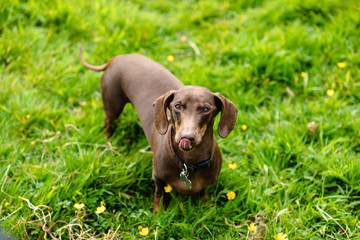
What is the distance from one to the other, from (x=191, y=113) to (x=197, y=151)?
33 centimetres

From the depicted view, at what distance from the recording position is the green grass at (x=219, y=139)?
254 centimetres

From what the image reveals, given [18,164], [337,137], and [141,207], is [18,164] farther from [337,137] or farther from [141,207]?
[337,137]

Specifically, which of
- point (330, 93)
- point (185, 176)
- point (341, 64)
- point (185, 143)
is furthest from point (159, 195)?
point (341, 64)

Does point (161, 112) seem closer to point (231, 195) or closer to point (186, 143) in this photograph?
point (186, 143)

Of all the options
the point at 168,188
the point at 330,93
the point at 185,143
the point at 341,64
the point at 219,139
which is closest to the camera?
the point at 185,143

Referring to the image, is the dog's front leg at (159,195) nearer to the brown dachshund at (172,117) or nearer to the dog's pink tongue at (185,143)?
the brown dachshund at (172,117)

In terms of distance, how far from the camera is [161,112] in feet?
7.34

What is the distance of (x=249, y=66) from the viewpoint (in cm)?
360

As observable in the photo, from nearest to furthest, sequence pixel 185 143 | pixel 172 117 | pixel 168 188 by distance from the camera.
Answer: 1. pixel 185 143
2. pixel 172 117
3. pixel 168 188

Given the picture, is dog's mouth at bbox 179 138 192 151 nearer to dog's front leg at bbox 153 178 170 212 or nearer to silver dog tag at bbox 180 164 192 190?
silver dog tag at bbox 180 164 192 190

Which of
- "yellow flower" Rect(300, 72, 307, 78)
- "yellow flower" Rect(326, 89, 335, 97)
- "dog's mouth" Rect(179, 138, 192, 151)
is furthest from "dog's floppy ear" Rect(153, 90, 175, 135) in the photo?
"yellow flower" Rect(300, 72, 307, 78)

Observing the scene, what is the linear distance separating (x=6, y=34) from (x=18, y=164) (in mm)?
1666

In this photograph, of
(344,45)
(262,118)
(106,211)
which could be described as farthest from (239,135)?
(344,45)

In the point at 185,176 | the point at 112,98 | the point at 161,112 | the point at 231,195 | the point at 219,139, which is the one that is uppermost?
the point at 161,112
